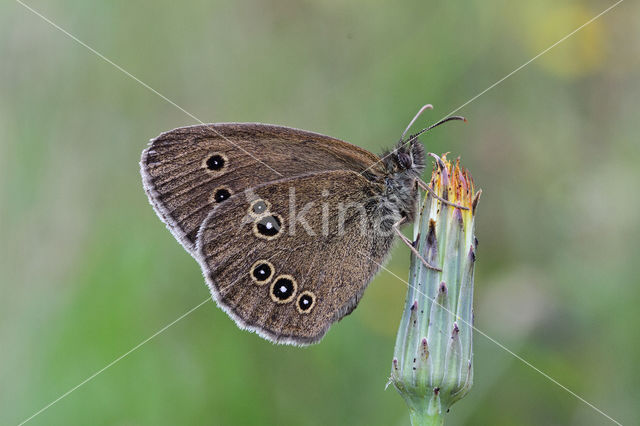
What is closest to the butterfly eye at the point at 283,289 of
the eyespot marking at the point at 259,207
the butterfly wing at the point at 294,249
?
the butterfly wing at the point at 294,249

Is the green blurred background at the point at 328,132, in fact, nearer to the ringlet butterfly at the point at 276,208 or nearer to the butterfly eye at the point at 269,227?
the ringlet butterfly at the point at 276,208

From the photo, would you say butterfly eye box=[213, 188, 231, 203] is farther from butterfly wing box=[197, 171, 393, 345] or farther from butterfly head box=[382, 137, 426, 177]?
butterfly head box=[382, 137, 426, 177]

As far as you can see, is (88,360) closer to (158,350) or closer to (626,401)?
(158,350)

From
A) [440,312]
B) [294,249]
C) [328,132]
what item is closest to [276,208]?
[294,249]

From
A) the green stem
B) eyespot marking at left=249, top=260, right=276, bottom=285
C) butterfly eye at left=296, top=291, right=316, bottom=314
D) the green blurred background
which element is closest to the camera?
the green stem

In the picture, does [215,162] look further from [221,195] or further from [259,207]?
[259,207]

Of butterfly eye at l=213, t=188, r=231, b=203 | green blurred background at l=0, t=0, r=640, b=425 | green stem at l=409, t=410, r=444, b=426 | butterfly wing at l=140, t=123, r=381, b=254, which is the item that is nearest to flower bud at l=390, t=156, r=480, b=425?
green stem at l=409, t=410, r=444, b=426
